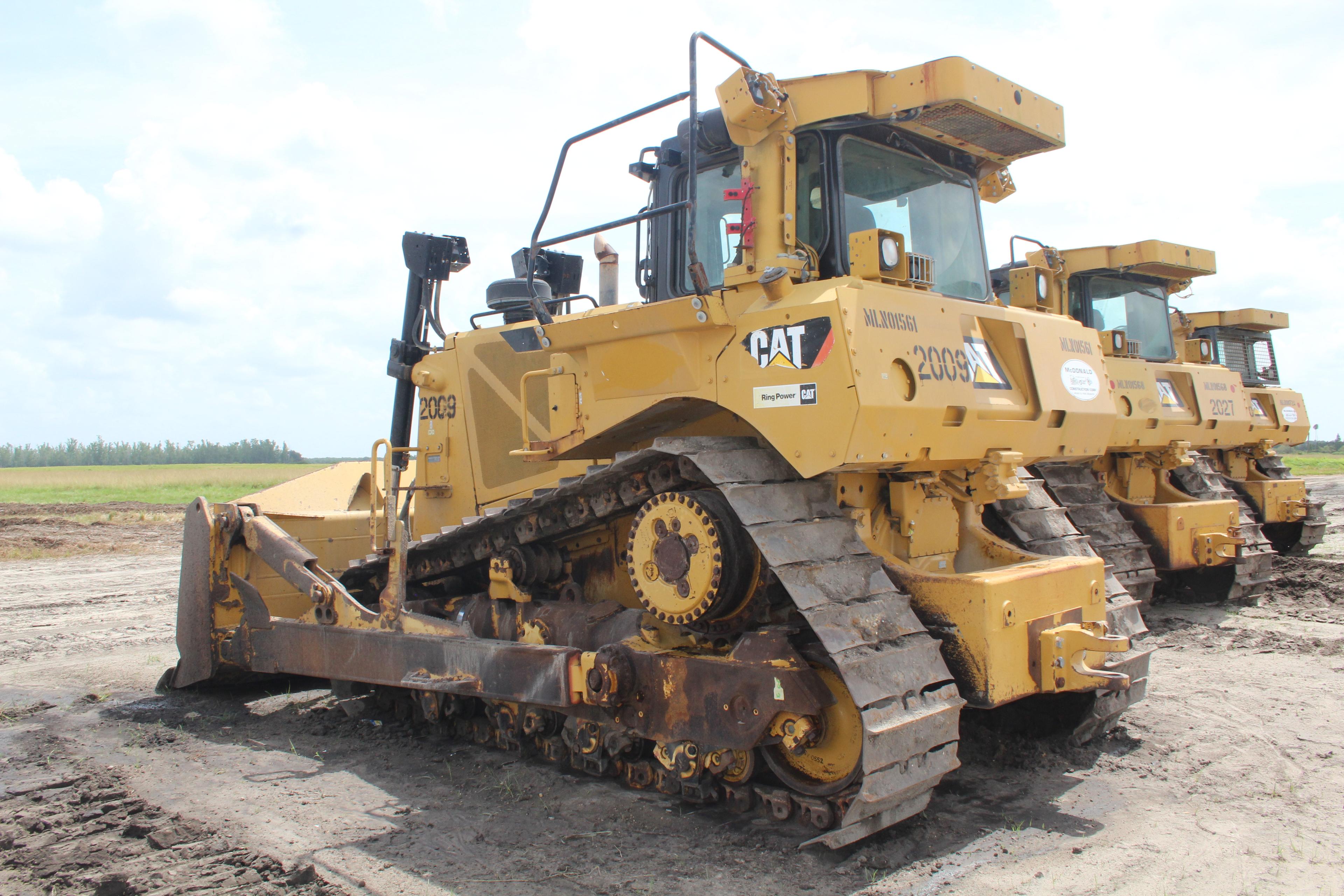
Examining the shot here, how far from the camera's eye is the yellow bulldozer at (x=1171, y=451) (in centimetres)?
981

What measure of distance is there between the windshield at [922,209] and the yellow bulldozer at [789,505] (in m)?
0.02

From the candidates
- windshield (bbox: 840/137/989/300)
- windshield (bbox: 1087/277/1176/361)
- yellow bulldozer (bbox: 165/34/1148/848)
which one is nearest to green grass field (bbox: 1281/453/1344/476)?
windshield (bbox: 1087/277/1176/361)

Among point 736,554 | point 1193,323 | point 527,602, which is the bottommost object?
point 527,602

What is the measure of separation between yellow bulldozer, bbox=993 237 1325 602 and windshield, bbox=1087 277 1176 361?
0.05 ft

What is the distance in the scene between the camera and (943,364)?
4562 mm

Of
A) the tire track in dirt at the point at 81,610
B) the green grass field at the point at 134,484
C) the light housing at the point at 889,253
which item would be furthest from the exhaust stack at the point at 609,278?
the green grass field at the point at 134,484

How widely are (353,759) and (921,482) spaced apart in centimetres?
363

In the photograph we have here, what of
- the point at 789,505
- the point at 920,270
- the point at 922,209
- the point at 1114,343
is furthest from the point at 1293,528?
the point at 789,505

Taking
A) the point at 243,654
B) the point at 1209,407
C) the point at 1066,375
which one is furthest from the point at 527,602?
the point at 1209,407

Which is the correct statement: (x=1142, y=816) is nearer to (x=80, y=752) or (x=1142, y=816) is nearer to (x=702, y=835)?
(x=702, y=835)

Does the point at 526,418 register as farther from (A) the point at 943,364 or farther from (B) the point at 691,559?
(A) the point at 943,364

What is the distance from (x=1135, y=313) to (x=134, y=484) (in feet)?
146

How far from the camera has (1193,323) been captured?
1566cm

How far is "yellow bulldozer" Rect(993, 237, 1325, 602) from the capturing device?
9812 millimetres
